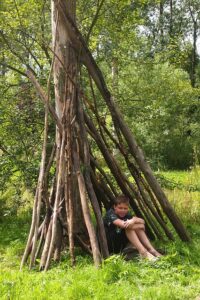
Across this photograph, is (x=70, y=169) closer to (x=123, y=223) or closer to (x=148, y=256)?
(x=123, y=223)

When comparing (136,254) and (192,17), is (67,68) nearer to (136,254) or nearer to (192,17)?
(136,254)

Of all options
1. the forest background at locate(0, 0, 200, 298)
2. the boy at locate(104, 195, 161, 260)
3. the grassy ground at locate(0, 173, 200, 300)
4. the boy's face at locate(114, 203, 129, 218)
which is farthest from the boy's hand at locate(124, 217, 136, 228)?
the forest background at locate(0, 0, 200, 298)

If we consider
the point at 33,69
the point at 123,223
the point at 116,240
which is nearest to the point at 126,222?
the point at 123,223

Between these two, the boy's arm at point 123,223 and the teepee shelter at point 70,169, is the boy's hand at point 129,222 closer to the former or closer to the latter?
the boy's arm at point 123,223

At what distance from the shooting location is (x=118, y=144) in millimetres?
5957

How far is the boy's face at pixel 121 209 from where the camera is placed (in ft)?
17.1

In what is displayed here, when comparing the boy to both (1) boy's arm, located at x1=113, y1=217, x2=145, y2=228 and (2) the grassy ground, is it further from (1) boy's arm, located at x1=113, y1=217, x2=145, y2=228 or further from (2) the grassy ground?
(2) the grassy ground

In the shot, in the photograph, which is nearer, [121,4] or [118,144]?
[118,144]

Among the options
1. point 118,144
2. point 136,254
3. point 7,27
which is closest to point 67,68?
point 118,144

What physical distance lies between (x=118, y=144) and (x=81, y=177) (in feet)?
3.80

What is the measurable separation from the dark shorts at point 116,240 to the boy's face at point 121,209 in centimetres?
20

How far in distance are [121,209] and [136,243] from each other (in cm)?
48

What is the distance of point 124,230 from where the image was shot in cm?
520

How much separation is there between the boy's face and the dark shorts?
20cm
